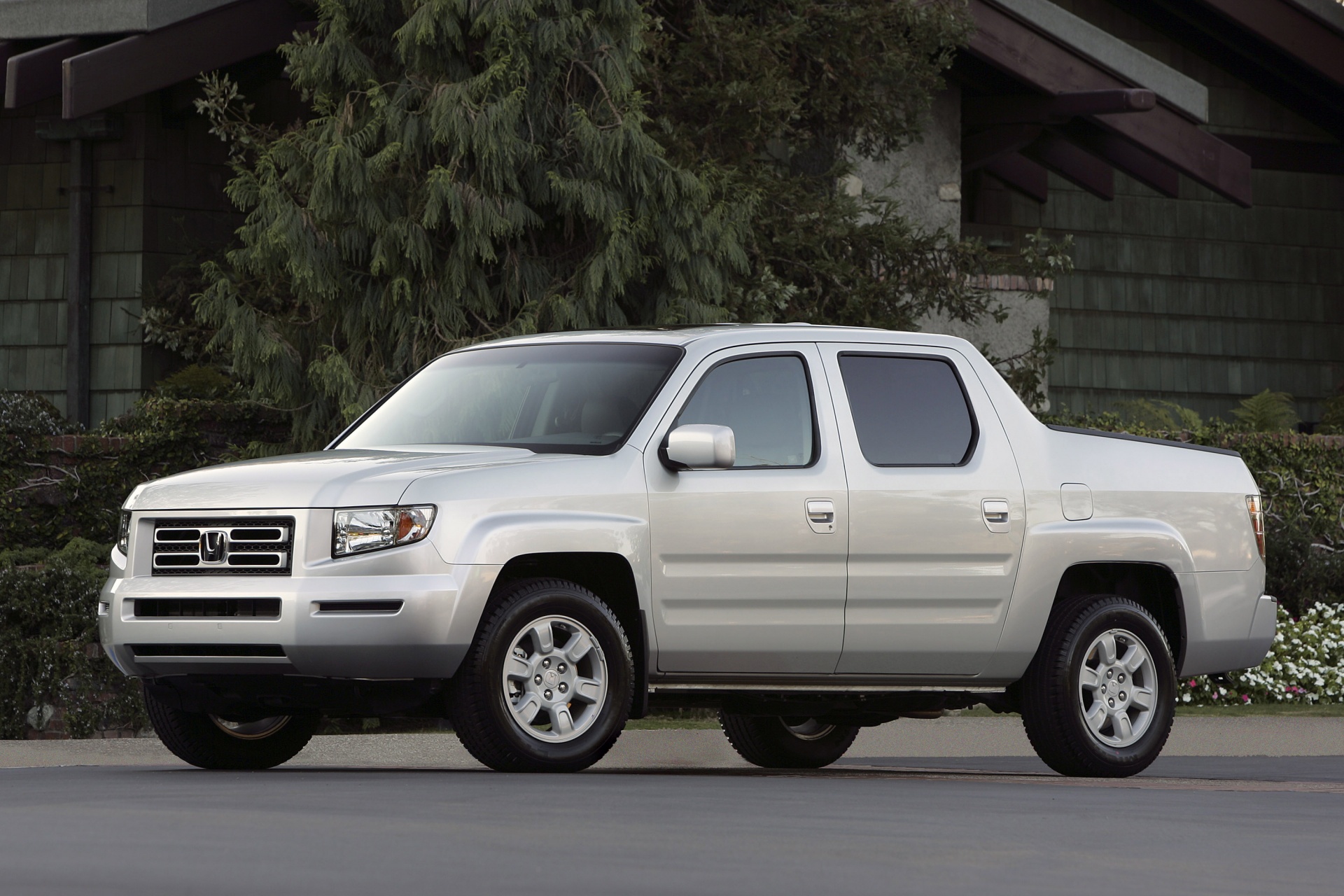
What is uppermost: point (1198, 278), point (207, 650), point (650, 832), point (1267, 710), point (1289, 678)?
point (1198, 278)

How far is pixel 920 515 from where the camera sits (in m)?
10.1

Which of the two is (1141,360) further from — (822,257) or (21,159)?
(21,159)

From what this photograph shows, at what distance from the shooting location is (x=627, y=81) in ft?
53.2

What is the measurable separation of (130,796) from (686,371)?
2.95 meters

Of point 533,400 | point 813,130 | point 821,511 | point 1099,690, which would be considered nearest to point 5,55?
point 813,130

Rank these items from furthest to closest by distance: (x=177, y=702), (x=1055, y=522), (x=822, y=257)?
(x=822, y=257) < (x=1055, y=522) < (x=177, y=702)

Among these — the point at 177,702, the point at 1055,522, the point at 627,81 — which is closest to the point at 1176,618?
the point at 1055,522

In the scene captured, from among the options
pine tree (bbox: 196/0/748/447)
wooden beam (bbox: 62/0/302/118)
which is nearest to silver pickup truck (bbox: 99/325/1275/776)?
pine tree (bbox: 196/0/748/447)

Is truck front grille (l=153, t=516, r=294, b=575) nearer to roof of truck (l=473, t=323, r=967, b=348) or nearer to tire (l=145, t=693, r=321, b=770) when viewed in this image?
tire (l=145, t=693, r=321, b=770)

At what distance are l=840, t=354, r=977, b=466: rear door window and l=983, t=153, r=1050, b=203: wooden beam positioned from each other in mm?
15189

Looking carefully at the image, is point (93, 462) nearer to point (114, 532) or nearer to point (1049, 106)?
point (114, 532)

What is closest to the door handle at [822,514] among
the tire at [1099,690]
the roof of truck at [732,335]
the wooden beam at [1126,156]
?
the roof of truck at [732,335]

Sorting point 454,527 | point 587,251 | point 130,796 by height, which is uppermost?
point 587,251

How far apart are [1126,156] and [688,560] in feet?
51.5
